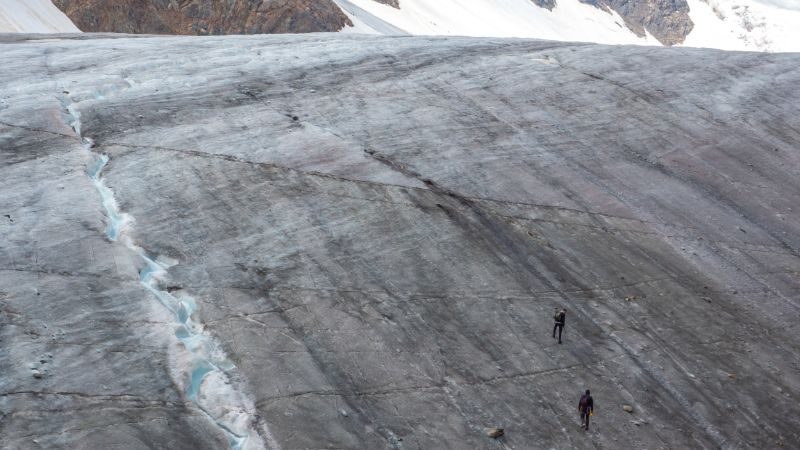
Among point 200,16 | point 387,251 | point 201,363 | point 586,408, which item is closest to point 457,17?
point 200,16

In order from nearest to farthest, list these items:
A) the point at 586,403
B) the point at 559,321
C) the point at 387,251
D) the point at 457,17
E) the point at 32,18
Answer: the point at 586,403 < the point at 559,321 < the point at 387,251 < the point at 32,18 < the point at 457,17

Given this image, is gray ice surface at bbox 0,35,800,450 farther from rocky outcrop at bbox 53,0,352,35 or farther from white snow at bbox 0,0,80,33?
Result: rocky outcrop at bbox 53,0,352,35

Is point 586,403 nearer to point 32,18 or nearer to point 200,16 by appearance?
point 32,18

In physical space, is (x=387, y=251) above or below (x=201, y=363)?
above

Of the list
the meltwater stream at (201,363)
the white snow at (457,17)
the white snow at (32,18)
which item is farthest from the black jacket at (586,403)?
the white snow at (457,17)

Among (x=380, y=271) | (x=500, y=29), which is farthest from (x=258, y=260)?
(x=500, y=29)

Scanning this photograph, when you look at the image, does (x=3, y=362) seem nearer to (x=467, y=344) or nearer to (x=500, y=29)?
(x=467, y=344)

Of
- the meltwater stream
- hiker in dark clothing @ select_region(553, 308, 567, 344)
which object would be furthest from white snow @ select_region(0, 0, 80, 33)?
hiker in dark clothing @ select_region(553, 308, 567, 344)
